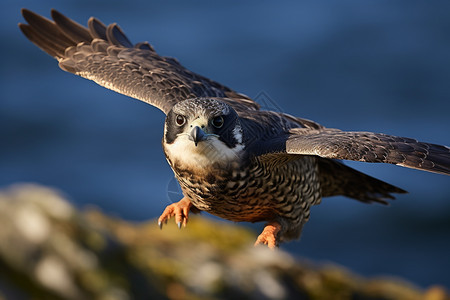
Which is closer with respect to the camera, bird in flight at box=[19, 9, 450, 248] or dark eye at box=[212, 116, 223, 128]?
dark eye at box=[212, 116, 223, 128]

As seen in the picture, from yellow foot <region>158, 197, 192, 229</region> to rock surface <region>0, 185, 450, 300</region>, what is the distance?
2591 millimetres

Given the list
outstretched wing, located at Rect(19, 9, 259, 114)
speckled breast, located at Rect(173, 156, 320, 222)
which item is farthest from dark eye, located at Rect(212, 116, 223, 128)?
outstretched wing, located at Rect(19, 9, 259, 114)

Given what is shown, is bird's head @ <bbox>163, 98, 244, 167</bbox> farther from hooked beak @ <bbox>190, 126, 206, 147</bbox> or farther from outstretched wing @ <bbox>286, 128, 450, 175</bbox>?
outstretched wing @ <bbox>286, 128, 450, 175</bbox>

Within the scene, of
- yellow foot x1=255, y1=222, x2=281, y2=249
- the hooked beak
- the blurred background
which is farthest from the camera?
the blurred background

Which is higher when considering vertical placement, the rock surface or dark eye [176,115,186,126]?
dark eye [176,115,186,126]

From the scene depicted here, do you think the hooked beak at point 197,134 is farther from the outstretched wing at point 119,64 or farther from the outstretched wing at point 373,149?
the outstretched wing at point 119,64

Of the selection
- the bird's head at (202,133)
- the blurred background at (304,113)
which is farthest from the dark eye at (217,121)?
the blurred background at (304,113)

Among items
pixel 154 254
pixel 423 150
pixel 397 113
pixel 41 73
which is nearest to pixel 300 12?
pixel 397 113

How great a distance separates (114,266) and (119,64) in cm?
492

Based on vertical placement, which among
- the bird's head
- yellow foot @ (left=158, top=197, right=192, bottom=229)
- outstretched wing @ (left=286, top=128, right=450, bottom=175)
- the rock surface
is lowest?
the rock surface

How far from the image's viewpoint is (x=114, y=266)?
113 inches

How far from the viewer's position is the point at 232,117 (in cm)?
549

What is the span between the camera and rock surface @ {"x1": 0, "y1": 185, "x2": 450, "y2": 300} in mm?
2646

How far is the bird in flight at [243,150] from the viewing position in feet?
18.0
